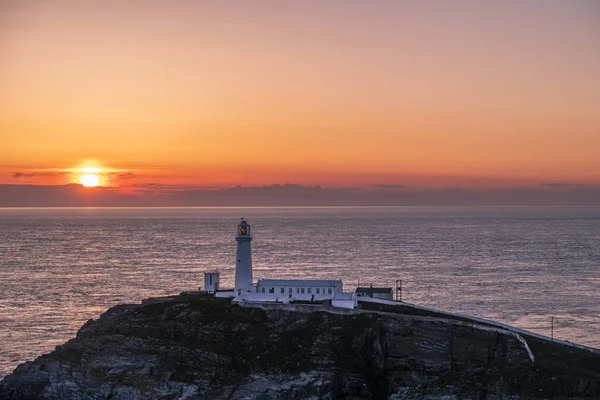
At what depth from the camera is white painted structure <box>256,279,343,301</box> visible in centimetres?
7494

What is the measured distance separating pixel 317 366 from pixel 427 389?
904 cm

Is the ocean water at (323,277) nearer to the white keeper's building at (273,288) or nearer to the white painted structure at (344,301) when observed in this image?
the white keeper's building at (273,288)

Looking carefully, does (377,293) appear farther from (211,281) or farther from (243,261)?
(211,281)

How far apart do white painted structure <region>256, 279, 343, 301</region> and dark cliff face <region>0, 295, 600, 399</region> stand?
219 inches

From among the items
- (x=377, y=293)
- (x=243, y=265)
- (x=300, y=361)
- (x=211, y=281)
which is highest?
(x=243, y=265)

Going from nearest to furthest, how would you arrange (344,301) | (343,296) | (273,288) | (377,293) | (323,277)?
1. (344,301)
2. (343,296)
3. (273,288)
4. (377,293)
5. (323,277)

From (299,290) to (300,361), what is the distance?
573 inches

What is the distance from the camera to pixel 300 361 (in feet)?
202

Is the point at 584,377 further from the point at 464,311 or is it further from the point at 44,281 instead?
the point at 44,281

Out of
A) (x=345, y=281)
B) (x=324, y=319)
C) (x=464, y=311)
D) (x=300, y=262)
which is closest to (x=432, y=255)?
(x=300, y=262)

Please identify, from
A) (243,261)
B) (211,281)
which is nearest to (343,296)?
(243,261)

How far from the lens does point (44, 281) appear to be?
412 ft

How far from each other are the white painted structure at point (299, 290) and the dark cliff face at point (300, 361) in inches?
219

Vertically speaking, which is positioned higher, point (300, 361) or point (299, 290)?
point (299, 290)
